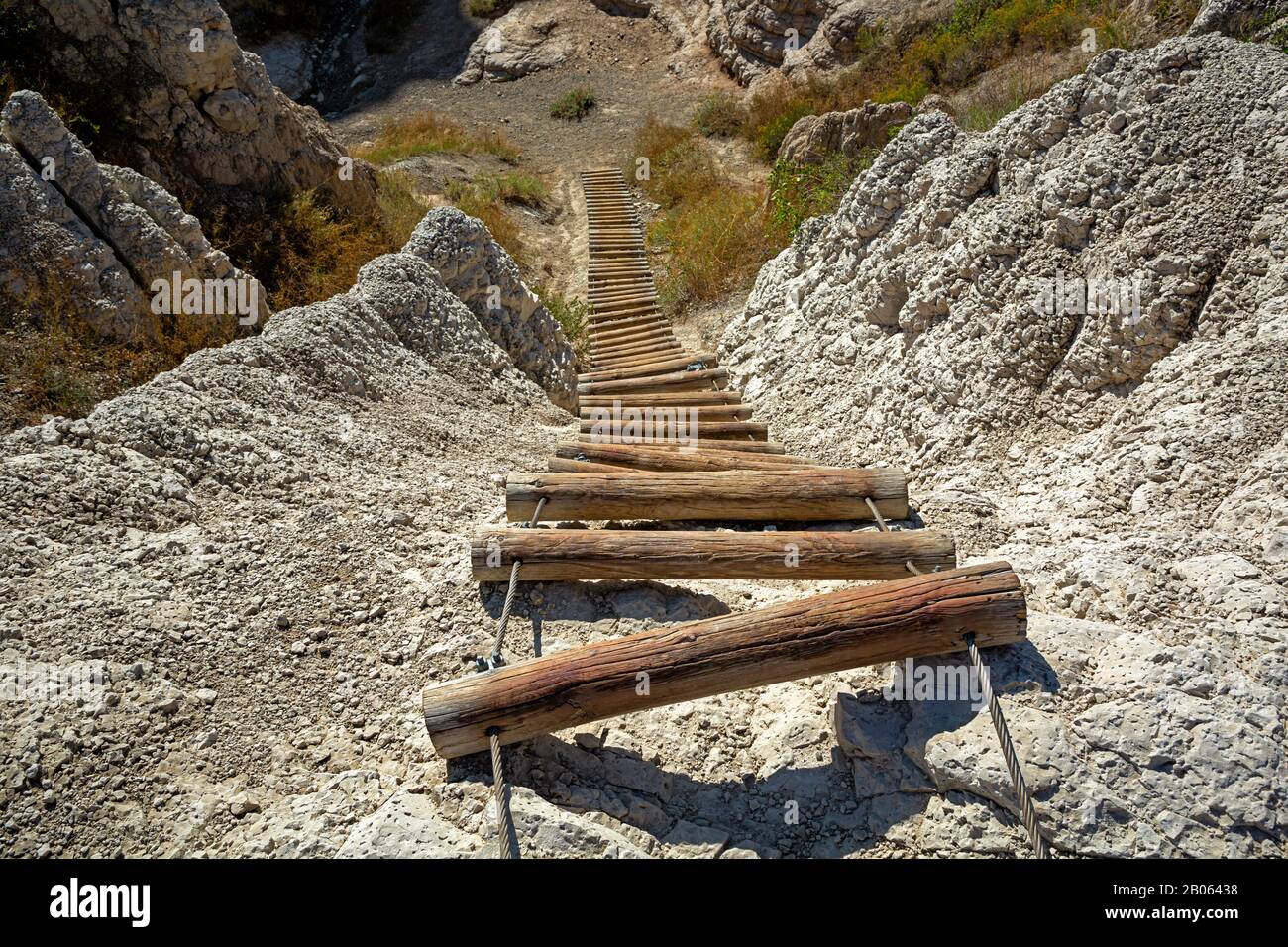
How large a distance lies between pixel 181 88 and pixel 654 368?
26.4 feet

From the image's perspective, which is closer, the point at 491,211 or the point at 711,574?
the point at 711,574

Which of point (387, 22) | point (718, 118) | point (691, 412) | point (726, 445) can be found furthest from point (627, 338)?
point (387, 22)

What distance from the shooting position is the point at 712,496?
5621 mm

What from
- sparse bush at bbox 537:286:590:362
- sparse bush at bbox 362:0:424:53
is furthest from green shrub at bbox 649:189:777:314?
sparse bush at bbox 362:0:424:53

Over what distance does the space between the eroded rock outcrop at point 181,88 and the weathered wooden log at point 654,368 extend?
19.4 feet

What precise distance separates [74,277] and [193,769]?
6.44 meters

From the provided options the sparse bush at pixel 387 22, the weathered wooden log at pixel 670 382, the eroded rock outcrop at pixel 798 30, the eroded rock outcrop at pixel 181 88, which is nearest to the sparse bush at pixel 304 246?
the eroded rock outcrop at pixel 181 88

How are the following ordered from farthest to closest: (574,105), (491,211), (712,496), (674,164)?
1. (574,105)
2. (674,164)
3. (491,211)
4. (712,496)

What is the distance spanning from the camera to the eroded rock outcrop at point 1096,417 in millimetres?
3262

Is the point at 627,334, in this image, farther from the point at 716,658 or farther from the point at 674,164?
the point at 716,658

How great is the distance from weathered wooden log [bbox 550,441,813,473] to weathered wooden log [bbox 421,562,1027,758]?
2.79 meters

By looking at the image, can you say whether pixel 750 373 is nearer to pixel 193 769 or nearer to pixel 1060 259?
pixel 1060 259

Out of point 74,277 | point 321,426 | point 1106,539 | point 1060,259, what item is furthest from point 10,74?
point 1106,539

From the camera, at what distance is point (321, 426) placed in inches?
259
